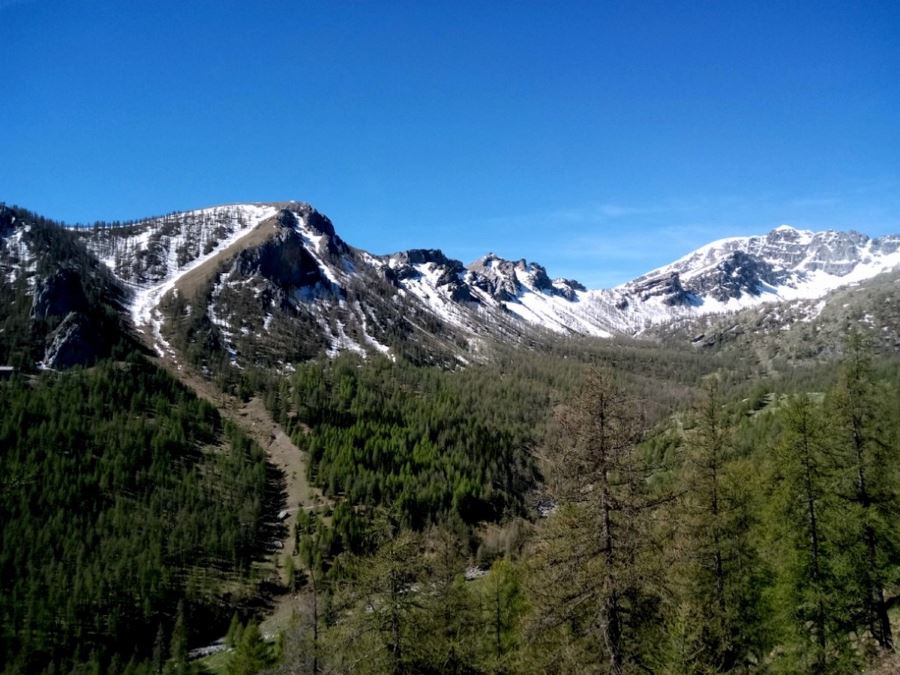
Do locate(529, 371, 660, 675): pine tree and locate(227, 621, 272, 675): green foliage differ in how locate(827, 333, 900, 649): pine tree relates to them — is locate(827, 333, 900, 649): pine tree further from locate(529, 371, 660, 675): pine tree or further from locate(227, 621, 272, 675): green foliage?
locate(227, 621, 272, 675): green foliage

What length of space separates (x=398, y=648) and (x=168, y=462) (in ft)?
435

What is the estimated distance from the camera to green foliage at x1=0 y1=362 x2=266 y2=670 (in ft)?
276

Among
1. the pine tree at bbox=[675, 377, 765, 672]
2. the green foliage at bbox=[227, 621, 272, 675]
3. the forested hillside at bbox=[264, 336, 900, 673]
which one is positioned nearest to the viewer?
the forested hillside at bbox=[264, 336, 900, 673]

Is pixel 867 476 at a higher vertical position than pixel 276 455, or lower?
higher

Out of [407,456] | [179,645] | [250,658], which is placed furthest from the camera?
[407,456]

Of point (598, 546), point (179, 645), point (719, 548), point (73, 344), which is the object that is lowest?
point (179, 645)

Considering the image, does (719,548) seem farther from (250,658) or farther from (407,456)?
(407,456)

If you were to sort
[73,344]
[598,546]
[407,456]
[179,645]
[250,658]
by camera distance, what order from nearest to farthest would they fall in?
1. [598,546]
2. [250,658]
3. [179,645]
4. [407,456]
5. [73,344]

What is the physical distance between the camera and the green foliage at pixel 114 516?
84.2 metres

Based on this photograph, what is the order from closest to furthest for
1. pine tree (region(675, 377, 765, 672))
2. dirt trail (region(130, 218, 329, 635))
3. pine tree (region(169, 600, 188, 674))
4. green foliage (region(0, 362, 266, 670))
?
1. pine tree (region(675, 377, 765, 672))
2. pine tree (region(169, 600, 188, 674))
3. green foliage (region(0, 362, 266, 670))
4. dirt trail (region(130, 218, 329, 635))

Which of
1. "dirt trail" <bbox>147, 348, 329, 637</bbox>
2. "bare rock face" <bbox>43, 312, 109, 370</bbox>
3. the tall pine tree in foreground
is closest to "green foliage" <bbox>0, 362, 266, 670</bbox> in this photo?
"dirt trail" <bbox>147, 348, 329, 637</bbox>

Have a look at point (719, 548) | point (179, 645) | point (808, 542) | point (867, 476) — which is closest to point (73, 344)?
point (179, 645)

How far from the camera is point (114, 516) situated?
10719cm

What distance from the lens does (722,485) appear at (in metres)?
24.7
